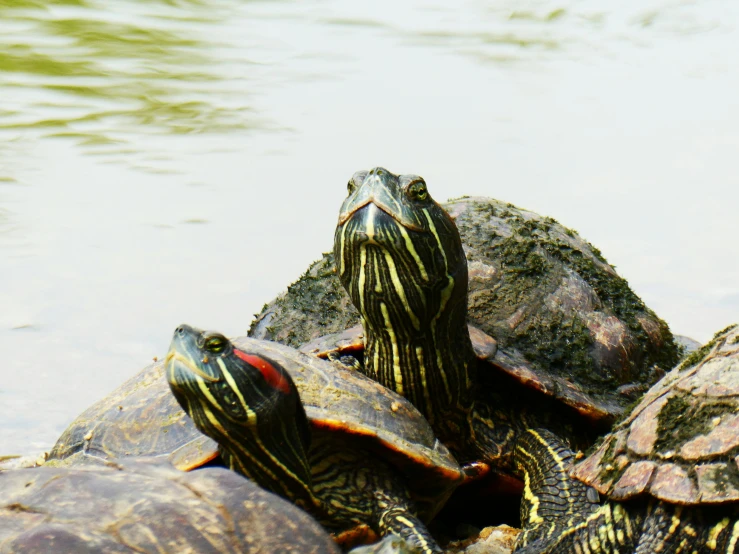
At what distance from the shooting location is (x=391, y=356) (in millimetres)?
4156

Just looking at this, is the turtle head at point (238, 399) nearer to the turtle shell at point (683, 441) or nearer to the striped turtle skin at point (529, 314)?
the striped turtle skin at point (529, 314)

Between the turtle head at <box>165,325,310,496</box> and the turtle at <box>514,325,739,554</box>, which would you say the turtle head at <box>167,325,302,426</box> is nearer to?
the turtle head at <box>165,325,310,496</box>

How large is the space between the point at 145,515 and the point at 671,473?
1.60 metres

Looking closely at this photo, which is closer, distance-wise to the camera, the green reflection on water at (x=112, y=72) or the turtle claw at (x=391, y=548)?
the turtle claw at (x=391, y=548)

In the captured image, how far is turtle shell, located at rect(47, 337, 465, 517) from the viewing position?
3.40 m

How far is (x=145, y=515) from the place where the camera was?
6.89ft

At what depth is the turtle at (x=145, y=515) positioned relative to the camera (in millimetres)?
2012

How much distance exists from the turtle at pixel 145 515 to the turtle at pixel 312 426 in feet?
3.30

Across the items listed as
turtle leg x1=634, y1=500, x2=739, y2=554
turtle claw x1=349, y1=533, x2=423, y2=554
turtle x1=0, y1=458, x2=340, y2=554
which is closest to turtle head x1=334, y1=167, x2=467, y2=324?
turtle leg x1=634, y1=500, x2=739, y2=554

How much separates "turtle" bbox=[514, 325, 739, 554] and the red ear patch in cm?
108

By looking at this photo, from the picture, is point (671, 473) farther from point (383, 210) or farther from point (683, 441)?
point (383, 210)

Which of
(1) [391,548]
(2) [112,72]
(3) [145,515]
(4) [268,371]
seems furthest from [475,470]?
(2) [112,72]

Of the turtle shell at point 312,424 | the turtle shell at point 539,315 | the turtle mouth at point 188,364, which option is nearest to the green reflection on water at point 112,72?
the turtle shell at point 539,315

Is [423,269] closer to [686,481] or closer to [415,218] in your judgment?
[415,218]
